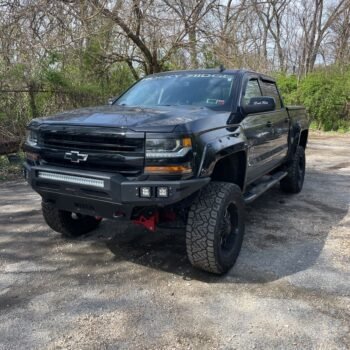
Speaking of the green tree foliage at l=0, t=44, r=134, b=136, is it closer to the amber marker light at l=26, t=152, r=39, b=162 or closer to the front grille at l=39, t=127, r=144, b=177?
the amber marker light at l=26, t=152, r=39, b=162

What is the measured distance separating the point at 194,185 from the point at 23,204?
11.5ft

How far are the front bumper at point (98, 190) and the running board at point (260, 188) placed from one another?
115cm

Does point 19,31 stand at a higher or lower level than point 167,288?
higher

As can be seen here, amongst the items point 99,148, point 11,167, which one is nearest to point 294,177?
point 99,148

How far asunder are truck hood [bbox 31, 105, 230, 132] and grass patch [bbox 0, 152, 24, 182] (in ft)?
13.9

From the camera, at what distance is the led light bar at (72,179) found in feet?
10.1

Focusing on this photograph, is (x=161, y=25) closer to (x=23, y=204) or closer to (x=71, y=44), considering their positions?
(x=71, y=44)

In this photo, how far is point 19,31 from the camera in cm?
975

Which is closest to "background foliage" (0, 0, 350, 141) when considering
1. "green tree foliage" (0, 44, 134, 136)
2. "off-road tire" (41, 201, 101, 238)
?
"green tree foliage" (0, 44, 134, 136)

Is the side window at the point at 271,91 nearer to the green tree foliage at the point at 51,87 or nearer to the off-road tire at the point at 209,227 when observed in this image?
the off-road tire at the point at 209,227

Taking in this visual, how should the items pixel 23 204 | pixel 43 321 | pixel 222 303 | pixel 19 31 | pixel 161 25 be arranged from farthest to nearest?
pixel 161 25
pixel 19 31
pixel 23 204
pixel 222 303
pixel 43 321

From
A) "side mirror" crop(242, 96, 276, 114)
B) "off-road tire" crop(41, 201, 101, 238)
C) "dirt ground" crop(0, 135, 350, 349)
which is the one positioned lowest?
"dirt ground" crop(0, 135, 350, 349)

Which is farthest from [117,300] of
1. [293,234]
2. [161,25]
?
[161,25]

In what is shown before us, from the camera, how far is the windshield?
4.18m
